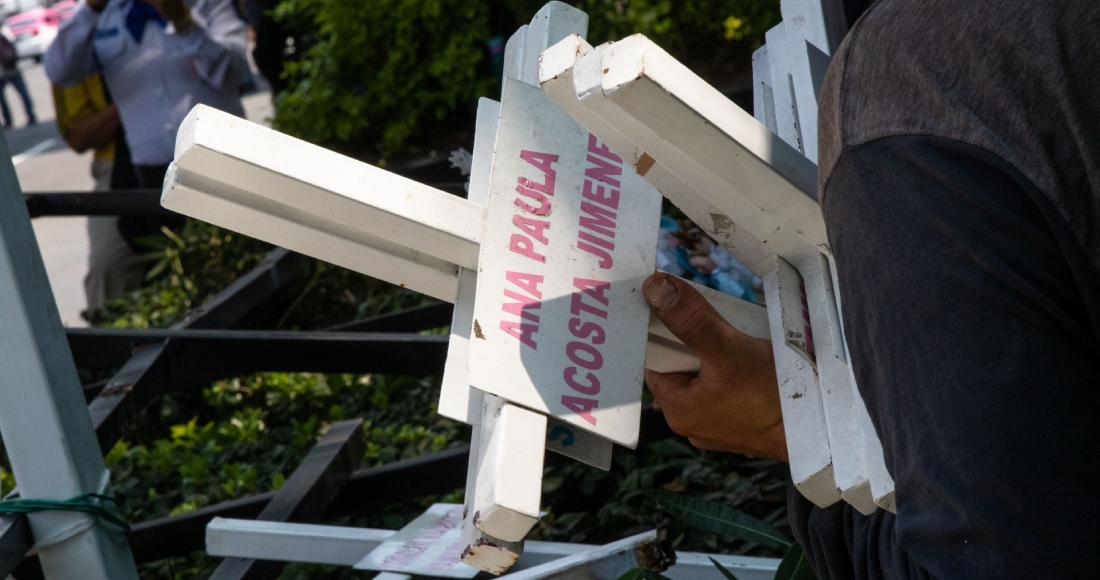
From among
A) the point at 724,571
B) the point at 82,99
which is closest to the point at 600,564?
the point at 724,571

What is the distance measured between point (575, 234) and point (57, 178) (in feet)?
31.6

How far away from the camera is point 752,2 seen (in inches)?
195

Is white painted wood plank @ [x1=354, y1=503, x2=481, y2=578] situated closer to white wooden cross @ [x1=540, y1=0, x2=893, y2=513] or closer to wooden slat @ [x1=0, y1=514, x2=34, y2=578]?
wooden slat @ [x1=0, y1=514, x2=34, y2=578]

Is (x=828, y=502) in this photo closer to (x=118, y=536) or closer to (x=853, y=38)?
(x=853, y=38)

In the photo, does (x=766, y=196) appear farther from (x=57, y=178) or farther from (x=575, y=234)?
(x=57, y=178)

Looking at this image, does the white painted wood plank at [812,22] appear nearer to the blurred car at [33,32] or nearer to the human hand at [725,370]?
the human hand at [725,370]

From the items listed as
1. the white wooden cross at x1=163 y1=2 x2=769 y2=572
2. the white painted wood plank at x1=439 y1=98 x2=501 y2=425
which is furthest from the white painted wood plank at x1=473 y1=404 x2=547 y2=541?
the white painted wood plank at x1=439 y1=98 x2=501 y2=425

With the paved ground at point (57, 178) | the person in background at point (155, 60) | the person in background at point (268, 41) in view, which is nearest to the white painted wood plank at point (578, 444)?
the person in background at point (155, 60)

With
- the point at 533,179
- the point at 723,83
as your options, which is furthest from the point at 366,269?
the point at 723,83

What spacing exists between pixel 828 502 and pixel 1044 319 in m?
0.37

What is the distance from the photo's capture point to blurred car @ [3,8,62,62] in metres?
15.6

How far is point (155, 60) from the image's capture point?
164 inches

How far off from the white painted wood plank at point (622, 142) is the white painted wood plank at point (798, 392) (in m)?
0.04

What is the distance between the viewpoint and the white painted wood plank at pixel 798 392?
3.01ft
